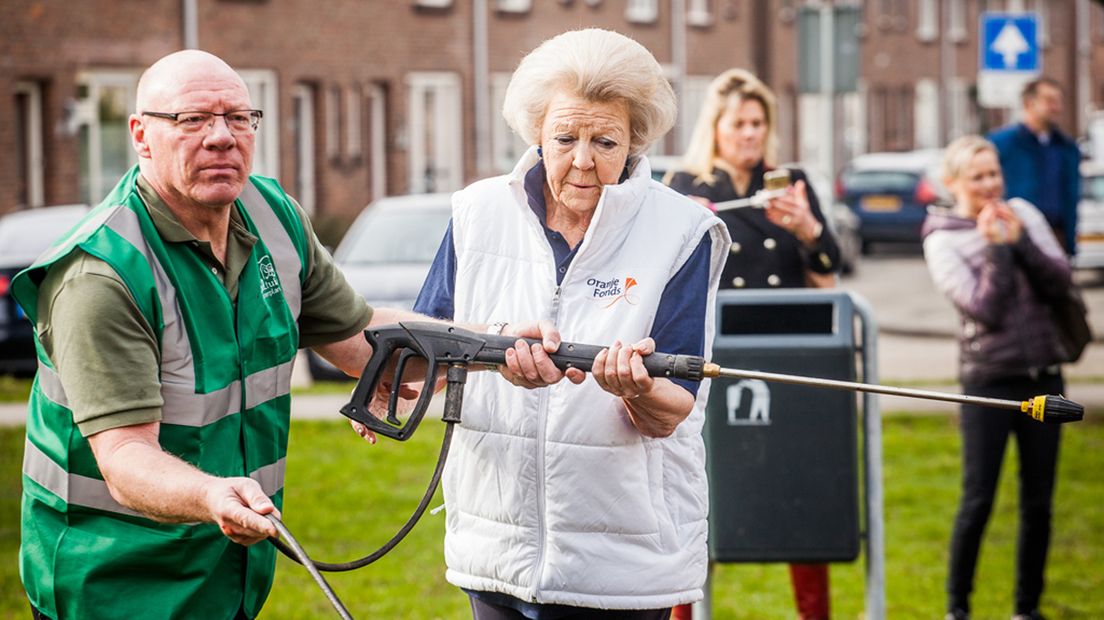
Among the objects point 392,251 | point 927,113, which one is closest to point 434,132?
point 392,251

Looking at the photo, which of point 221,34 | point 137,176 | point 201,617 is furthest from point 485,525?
point 221,34

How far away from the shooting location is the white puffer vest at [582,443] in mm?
3916

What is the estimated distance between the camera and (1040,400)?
3.59 meters

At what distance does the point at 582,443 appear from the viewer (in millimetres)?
3910

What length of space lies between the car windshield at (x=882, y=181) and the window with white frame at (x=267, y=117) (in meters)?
9.76

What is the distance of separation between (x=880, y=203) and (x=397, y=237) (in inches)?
644

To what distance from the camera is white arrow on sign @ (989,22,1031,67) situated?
16.7 meters

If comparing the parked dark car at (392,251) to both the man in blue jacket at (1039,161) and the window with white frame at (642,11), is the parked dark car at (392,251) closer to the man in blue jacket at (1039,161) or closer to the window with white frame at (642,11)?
the man in blue jacket at (1039,161)

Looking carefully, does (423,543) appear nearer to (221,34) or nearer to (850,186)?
(221,34)

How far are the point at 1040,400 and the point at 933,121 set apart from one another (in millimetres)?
51044

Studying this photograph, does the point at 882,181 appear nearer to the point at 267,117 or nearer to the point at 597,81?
the point at 267,117

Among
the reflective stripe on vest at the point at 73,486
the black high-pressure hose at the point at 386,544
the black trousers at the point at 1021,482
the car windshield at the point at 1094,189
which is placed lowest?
the black trousers at the point at 1021,482

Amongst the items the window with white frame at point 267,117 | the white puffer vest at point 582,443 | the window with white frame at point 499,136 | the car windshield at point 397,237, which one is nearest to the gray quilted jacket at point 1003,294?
the white puffer vest at point 582,443

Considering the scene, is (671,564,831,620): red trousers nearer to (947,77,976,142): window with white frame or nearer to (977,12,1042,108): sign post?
(977,12,1042,108): sign post
